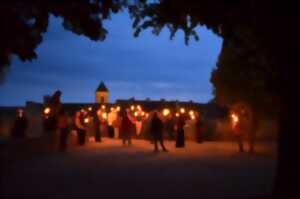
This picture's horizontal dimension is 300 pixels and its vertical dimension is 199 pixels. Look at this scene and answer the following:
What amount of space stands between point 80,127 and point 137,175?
1151 centimetres

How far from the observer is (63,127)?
2356 centimetres

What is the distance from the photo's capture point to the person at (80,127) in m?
26.4

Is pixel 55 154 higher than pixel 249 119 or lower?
lower

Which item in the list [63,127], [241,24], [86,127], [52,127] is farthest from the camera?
[86,127]

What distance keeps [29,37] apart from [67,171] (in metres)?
6.91

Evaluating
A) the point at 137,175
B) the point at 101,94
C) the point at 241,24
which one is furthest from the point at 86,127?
the point at 101,94

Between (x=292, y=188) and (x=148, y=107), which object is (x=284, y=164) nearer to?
(x=292, y=188)

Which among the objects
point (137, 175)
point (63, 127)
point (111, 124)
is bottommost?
point (137, 175)

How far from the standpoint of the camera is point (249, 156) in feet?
75.0

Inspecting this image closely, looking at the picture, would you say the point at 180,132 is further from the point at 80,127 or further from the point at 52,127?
the point at 52,127

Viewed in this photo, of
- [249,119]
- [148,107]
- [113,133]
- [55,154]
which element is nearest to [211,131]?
[113,133]

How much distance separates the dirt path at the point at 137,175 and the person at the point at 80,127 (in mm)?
3229

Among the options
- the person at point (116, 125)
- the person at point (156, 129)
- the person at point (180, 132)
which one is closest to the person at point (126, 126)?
the person at point (180, 132)

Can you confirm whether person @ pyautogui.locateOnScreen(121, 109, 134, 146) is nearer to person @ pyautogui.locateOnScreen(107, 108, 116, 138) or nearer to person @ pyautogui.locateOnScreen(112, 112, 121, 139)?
person @ pyautogui.locateOnScreen(112, 112, 121, 139)
